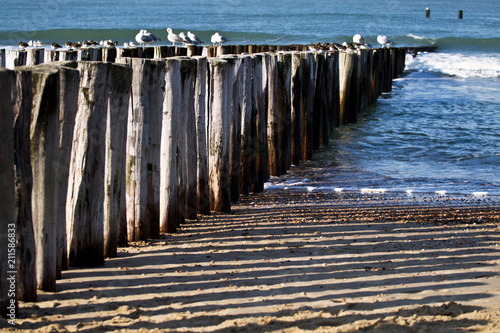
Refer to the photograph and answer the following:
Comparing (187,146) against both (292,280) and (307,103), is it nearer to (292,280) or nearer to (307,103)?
(292,280)

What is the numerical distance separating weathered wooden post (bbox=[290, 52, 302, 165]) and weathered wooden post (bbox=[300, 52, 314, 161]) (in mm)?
243

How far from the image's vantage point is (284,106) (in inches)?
340

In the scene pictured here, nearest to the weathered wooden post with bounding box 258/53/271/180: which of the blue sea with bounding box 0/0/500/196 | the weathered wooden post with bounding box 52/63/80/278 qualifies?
the blue sea with bounding box 0/0/500/196

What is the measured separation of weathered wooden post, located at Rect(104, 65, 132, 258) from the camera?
14.0 feet

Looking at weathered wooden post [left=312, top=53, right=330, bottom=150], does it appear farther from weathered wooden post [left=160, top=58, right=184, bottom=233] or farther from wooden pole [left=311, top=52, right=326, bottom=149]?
weathered wooden post [left=160, top=58, right=184, bottom=233]

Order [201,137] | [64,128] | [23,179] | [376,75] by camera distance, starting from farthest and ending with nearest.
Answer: [376,75], [201,137], [64,128], [23,179]

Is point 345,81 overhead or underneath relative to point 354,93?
overhead

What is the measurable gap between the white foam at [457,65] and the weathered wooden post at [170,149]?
84.9 ft

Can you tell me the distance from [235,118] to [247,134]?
664mm

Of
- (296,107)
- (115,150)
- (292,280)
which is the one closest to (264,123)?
(296,107)

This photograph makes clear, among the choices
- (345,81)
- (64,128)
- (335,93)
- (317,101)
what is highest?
(345,81)

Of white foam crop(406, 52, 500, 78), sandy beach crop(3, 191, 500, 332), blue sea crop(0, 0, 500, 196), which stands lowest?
sandy beach crop(3, 191, 500, 332)

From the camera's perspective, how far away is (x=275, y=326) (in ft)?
11.3

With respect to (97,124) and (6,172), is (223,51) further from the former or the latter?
(6,172)
